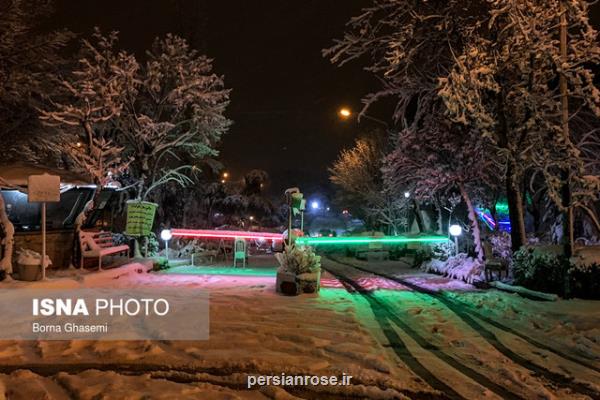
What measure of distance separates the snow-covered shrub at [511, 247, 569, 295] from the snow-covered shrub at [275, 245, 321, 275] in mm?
5343

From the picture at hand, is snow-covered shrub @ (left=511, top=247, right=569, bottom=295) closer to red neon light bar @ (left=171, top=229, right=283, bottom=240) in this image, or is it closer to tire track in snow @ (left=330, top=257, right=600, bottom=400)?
Answer: tire track in snow @ (left=330, top=257, right=600, bottom=400)

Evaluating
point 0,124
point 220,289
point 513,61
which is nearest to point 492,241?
point 513,61

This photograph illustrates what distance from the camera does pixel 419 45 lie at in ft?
45.0

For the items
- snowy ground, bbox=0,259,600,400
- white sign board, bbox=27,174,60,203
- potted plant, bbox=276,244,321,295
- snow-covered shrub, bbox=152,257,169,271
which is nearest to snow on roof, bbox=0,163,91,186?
white sign board, bbox=27,174,60,203

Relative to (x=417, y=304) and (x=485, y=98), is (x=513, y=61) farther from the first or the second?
(x=417, y=304)

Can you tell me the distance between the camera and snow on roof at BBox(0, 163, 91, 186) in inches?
488

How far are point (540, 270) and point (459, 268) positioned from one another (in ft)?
12.8

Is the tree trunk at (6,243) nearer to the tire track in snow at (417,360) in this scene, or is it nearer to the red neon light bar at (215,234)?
the red neon light bar at (215,234)

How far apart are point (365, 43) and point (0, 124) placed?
11.6 meters

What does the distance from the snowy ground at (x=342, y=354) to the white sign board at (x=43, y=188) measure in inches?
71.5

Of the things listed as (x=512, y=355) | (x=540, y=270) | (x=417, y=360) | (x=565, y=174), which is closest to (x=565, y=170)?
(x=565, y=174)

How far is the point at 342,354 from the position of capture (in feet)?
21.3

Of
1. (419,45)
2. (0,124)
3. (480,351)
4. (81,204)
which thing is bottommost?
(480,351)

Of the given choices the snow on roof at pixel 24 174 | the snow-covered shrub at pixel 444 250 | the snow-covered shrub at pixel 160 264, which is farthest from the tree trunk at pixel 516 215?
the snow on roof at pixel 24 174
